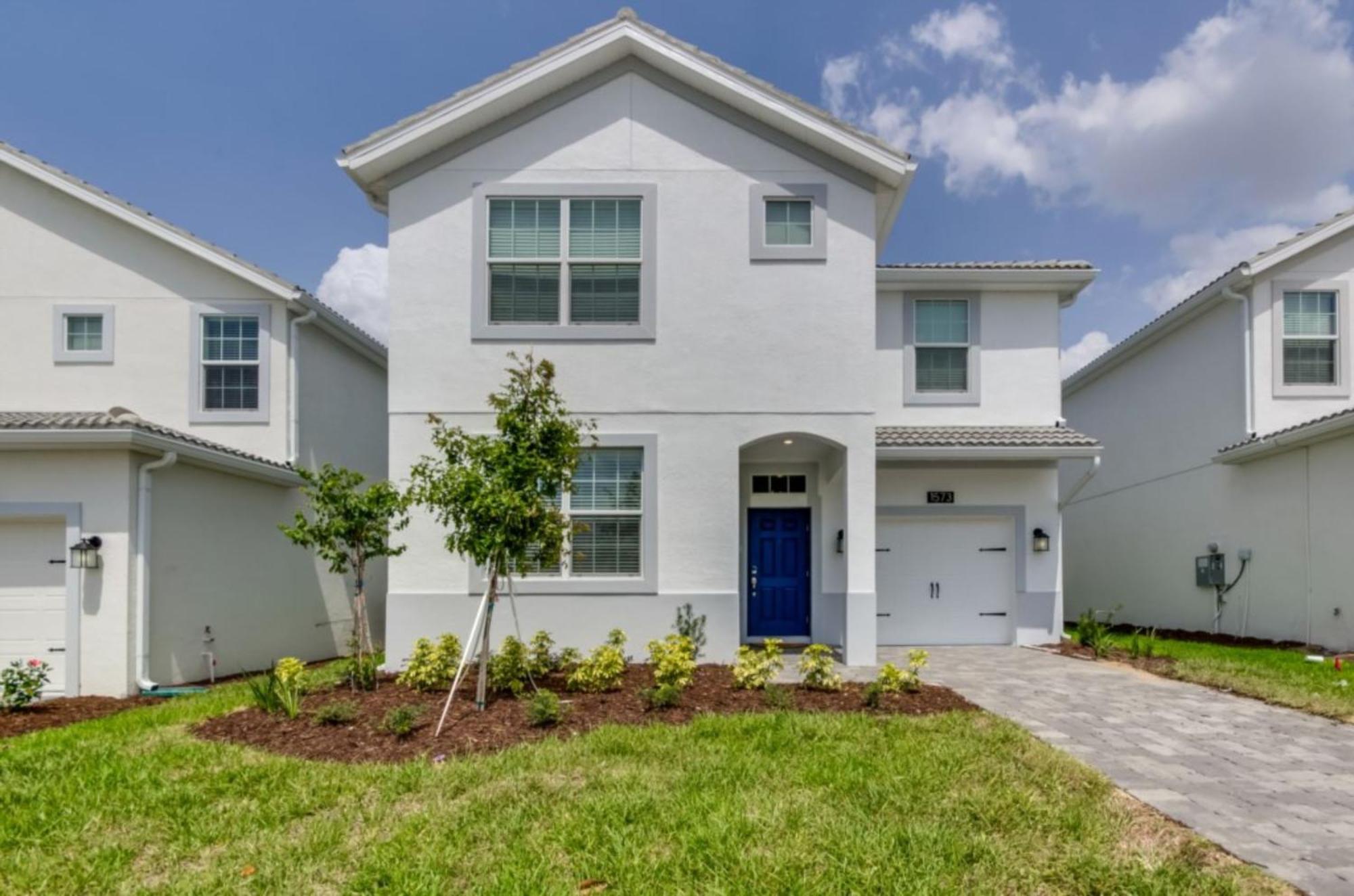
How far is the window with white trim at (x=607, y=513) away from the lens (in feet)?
32.2

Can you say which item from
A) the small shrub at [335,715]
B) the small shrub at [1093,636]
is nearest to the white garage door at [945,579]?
the small shrub at [1093,636]

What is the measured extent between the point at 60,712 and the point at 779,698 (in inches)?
304

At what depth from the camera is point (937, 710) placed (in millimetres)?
7141

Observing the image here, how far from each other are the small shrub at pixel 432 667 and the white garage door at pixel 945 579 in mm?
6883

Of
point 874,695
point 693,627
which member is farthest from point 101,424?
point 874,695

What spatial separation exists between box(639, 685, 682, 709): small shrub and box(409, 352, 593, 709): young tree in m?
1.58

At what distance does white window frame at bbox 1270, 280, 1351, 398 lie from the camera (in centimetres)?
1284

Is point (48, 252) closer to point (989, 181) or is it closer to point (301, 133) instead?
point (301, 133)

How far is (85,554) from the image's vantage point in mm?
9172

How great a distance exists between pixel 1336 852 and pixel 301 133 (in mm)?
15579

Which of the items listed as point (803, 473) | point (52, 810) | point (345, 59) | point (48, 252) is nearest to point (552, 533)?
point (52, 810)

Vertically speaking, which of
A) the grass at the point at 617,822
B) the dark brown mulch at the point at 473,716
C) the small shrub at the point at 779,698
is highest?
the grass at the point at 617,822

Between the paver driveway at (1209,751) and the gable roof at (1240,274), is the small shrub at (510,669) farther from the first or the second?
the gable roof at (1240,274)

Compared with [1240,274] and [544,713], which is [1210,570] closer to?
[1240,274]
